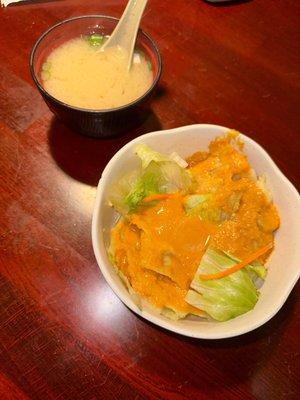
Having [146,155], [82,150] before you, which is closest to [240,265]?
[146,155]

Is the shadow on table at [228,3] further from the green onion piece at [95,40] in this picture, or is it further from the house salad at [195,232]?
the house salad at [195,232]

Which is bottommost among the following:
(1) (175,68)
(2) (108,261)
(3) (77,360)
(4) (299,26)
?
(3) (77,360)

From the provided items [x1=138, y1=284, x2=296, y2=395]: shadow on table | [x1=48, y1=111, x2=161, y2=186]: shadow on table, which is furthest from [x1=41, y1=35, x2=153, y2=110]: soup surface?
[x1=138, y1=284, x2=296, y2=395]: shadow on table

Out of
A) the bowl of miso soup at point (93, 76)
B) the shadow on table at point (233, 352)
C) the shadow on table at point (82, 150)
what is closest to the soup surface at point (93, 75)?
the bowl of miso soup at point (93, 76)

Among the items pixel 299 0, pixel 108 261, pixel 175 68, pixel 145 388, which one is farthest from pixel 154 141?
pixel 299 0

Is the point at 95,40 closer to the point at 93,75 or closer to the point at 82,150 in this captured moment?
the point at 93,75

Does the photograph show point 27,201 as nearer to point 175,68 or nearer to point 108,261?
point 108,261

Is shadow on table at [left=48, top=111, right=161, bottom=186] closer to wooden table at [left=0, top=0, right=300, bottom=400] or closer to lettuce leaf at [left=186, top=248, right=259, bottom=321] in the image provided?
wooden table at [left=0, top=0, right=300, bottom=400]
